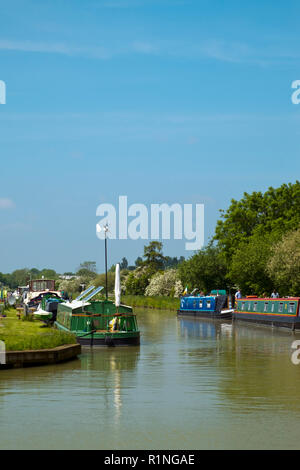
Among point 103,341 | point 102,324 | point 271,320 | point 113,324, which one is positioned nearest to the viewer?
point 103,341

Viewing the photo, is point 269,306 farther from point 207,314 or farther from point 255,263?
point 207,314

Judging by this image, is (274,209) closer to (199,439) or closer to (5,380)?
(5,380)

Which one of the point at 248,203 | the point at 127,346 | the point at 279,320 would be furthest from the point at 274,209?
the point at 127,346

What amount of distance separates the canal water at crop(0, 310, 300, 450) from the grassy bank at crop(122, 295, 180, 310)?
5588 cm

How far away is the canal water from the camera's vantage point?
616 inches

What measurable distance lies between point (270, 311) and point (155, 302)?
46.3 metres

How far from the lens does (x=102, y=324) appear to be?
3581cm

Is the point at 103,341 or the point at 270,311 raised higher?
the point at 270,311

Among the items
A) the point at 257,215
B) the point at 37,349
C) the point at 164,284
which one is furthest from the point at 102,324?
the point at 164,284

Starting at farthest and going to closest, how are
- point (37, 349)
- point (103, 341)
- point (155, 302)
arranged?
point (155, 302), point (103, 341), point (37, 349)

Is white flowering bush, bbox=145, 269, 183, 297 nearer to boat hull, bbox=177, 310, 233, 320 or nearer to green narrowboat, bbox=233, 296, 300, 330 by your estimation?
boat hull, bbox=177, 310, 233, 320

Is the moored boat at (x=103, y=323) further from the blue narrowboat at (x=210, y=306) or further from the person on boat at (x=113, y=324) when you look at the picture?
the blue narrowboat at (x=210, y=306)

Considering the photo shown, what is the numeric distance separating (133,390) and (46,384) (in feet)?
9.17

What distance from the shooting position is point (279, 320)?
4962cm
